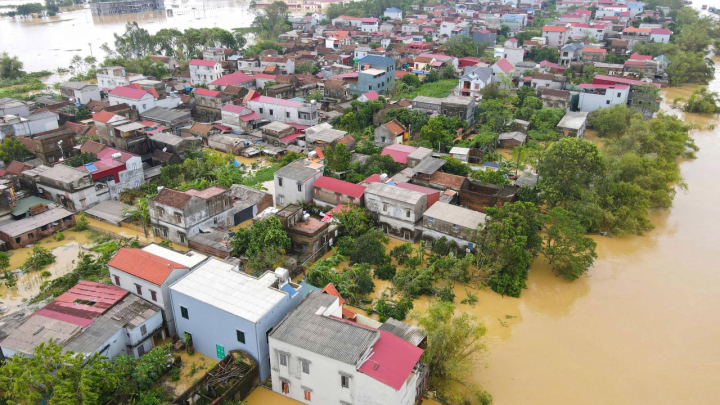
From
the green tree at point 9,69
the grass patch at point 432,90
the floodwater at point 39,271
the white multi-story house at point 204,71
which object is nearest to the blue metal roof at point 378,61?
the grass patch at point 432,90

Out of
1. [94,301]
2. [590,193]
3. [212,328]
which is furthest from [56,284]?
[590,193]

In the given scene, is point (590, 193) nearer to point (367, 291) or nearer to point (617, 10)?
point (367, 291)

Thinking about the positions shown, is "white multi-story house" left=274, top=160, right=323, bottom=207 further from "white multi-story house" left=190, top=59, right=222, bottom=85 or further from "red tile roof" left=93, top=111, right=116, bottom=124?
"white multi-story house" left=190, top=59, right=222, bottom=85

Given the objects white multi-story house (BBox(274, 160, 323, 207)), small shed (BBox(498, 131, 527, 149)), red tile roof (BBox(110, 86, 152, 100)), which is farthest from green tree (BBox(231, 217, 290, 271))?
red tile roof (BBox(110, 86, 152, 100))

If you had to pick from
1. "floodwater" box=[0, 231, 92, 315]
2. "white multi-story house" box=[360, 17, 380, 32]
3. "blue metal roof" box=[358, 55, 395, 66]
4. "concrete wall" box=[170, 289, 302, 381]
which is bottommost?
"floodwater" box=[0, 231, 92, 315]

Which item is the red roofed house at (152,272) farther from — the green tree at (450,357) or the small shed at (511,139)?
the small shed at (511,139)
